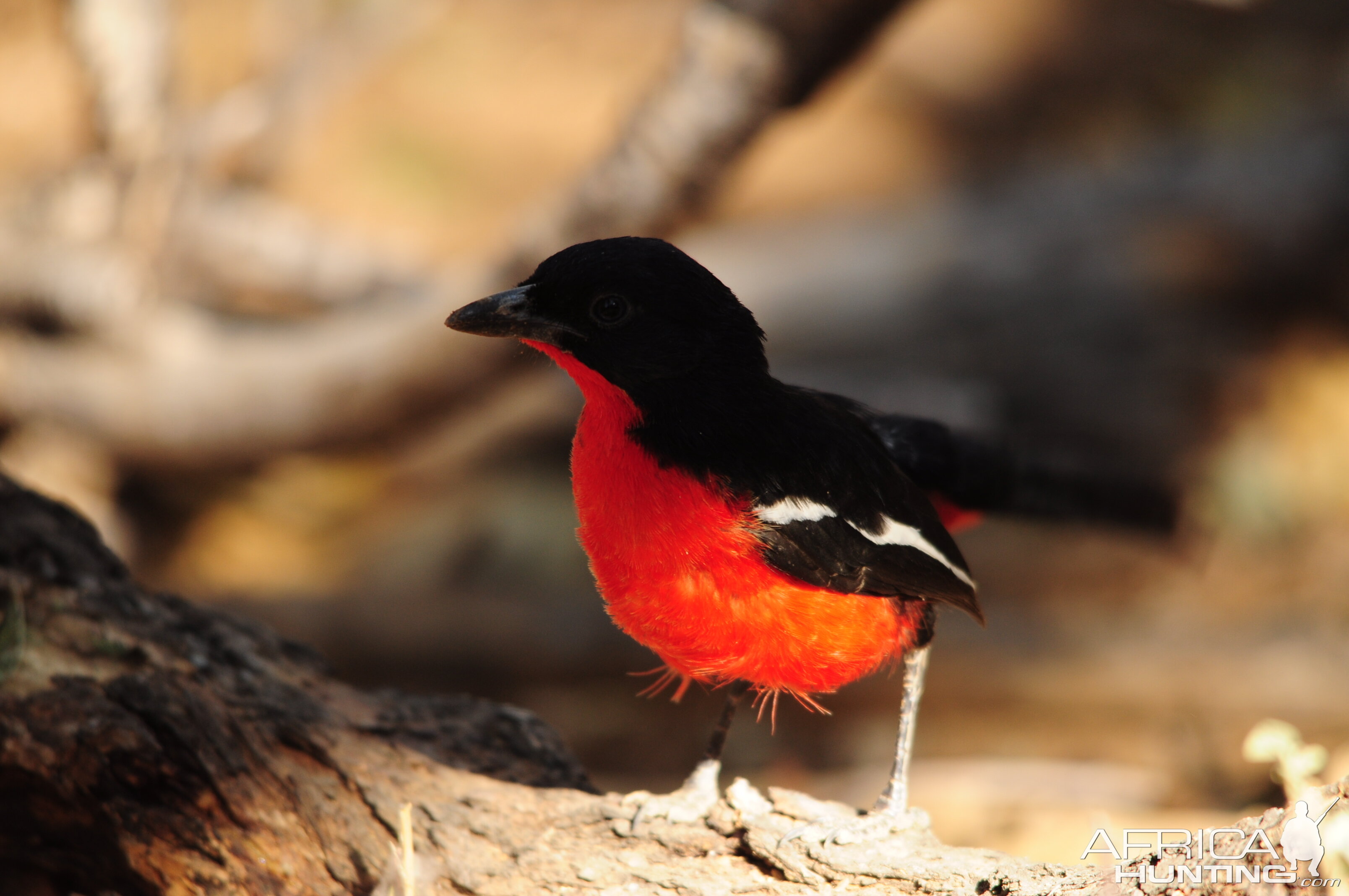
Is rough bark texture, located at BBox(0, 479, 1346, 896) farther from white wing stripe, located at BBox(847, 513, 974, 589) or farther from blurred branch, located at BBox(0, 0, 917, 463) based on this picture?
blurred branch, located at BBox(0, 0, 917, 463)

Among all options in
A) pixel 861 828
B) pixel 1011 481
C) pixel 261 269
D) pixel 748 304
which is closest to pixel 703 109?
pixel 1011 481

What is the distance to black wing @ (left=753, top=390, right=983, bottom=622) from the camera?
103 inches

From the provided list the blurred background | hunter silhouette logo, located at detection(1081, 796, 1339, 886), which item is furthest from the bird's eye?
the blurred background

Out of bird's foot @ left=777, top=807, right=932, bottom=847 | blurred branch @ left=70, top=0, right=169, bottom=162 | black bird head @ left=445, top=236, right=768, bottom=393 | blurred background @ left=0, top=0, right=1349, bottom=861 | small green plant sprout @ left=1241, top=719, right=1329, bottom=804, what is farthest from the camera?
blurred background @ left=0, top=0, right=1349, bottom=861

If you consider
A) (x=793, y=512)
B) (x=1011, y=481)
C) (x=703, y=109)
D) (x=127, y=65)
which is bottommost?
(x=793, y=512)

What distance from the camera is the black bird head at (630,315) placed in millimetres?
2559

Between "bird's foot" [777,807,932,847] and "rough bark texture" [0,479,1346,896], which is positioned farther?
"bird's foot" [777,807,932,847]

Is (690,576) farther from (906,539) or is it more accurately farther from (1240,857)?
(1240,857)

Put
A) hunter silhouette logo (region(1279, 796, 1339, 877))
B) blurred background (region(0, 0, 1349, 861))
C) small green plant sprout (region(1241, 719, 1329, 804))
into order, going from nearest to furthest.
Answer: hunter silhouette logo (region(1279, 796, 1339, 877)) → small green plant sprout (region(1241, 719, 1329, 804)) → blurred background (region(0, 0, 1349, 861))

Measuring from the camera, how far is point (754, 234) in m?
8.13

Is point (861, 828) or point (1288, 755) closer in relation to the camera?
point (1288, 755)

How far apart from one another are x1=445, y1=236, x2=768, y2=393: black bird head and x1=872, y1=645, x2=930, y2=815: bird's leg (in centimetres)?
93

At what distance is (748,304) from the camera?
7867 mm

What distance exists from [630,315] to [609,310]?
0.16ft
